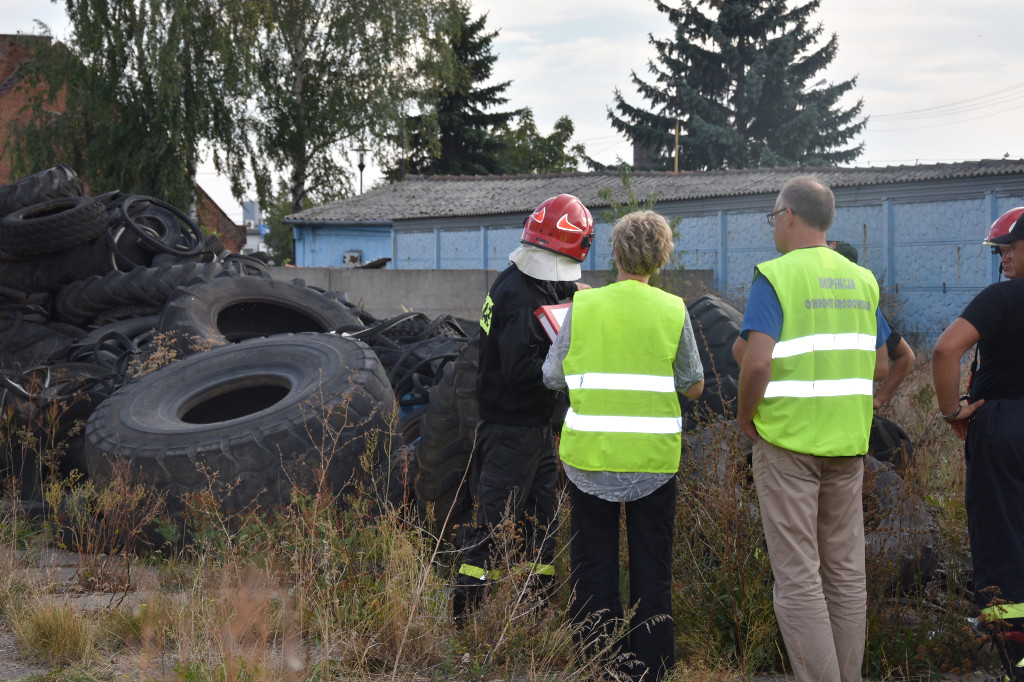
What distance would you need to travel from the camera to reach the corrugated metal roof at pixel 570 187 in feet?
61.6

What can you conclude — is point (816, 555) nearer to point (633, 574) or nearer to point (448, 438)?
point (633, 574)

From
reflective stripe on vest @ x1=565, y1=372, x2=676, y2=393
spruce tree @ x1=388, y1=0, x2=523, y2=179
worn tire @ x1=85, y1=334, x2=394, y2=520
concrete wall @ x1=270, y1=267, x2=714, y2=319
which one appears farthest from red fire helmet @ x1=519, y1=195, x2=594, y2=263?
spruce tree @ x1=388, y1=0, x2=523, y2=179

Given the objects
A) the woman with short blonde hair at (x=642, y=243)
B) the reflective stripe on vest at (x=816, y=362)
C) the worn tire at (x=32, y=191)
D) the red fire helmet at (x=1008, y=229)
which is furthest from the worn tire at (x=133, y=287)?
the red fire helmet at (x=1008, y=229)

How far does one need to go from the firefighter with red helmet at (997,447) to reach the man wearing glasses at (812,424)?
40 centimetres

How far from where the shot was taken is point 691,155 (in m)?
35.3

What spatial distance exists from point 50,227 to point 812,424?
8.79 meters

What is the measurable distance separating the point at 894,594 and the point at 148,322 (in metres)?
7.54

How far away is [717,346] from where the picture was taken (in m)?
6.36

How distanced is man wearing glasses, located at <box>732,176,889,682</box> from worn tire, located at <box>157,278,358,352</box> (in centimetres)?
612

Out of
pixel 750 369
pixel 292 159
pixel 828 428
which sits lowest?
pixel 828 428

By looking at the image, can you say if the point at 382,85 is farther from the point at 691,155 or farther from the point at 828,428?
the point at 828,428

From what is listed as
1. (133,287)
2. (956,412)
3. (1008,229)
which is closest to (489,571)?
(956,412)

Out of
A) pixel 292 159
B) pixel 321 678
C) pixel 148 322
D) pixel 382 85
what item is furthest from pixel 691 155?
pixel 321 678

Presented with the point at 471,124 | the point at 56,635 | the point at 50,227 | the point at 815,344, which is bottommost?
the point at 56,635
